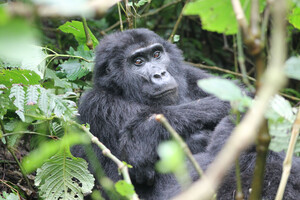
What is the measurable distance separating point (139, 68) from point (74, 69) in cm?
64

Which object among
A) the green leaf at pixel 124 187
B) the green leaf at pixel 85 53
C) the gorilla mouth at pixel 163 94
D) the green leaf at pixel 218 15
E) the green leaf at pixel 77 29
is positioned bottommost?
the gorilla mouth at pixel 163 94

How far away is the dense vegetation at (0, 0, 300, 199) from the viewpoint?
750 mm

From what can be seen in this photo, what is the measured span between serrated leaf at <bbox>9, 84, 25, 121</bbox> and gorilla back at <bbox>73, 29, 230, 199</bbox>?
74 cm

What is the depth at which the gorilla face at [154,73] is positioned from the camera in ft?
10.7

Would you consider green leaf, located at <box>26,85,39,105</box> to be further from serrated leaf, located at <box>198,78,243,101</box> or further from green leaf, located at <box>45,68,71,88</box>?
serrated leaf, located at <box>198,78,243,101</box>

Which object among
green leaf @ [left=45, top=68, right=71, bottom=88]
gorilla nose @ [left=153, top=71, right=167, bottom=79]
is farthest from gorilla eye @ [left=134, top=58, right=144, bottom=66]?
green leaf @ [left=45, top=68, right=71, bottom=88]

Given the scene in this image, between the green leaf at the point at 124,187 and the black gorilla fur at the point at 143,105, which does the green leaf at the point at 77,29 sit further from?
the green leaf at the point at 124,187

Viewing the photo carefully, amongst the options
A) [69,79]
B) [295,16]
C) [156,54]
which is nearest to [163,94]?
[156,54]

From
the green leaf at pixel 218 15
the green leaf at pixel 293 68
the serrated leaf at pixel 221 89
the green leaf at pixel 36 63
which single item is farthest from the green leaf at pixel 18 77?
the green leaf at pixel 293 68

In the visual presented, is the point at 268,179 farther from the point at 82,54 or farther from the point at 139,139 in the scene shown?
the point at 82,54

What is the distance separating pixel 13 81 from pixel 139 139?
0.96 metres

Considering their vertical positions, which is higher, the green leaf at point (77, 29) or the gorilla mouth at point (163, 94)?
the green leaf at point (77, 29)

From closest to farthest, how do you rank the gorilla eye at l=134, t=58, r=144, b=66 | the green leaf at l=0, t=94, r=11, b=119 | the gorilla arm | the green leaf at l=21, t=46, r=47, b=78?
the green leaf at l=0, t=94, r=11, b=119 → the gorilla arm → the green leaf at l=21, t=46, r=47, b=78 → the gorilla eye at l=134, t=58, r=144, b=66

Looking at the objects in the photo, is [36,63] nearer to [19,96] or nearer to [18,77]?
[18,77]
